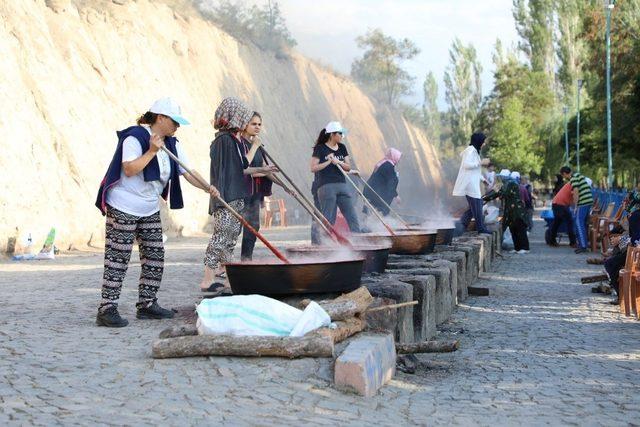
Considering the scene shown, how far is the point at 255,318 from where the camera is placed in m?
5.98

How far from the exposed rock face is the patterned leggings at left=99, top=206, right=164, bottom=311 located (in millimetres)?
10090

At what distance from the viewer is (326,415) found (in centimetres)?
477

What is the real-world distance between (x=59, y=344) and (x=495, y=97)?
65408mm

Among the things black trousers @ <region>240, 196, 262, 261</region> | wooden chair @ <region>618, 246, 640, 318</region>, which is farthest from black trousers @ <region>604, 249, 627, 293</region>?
black trousers @ <region>240, 196, 262, 261</region>

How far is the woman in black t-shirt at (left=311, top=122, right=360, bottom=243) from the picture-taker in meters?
12.2

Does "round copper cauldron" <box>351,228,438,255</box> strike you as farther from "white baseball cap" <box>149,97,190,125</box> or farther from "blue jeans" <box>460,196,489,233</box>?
"blue jeans" <box>460,196,489,233</box>

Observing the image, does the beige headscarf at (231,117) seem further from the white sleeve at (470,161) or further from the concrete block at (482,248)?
the white sleeve at (470,161)

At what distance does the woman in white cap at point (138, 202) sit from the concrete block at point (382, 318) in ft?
5.01

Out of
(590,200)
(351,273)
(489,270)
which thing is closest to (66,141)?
(489,270)

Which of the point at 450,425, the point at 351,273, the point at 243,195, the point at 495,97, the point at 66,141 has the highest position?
the point at 495,97

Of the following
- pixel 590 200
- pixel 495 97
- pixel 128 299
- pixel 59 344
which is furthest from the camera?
pixel 495 97

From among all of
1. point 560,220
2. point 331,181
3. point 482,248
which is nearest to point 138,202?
point 331,181

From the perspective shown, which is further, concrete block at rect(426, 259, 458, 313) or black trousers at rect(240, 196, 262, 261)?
concrete block at rect(426, 259, 458, 313)

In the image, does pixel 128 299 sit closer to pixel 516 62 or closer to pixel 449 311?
pixel 449 311
